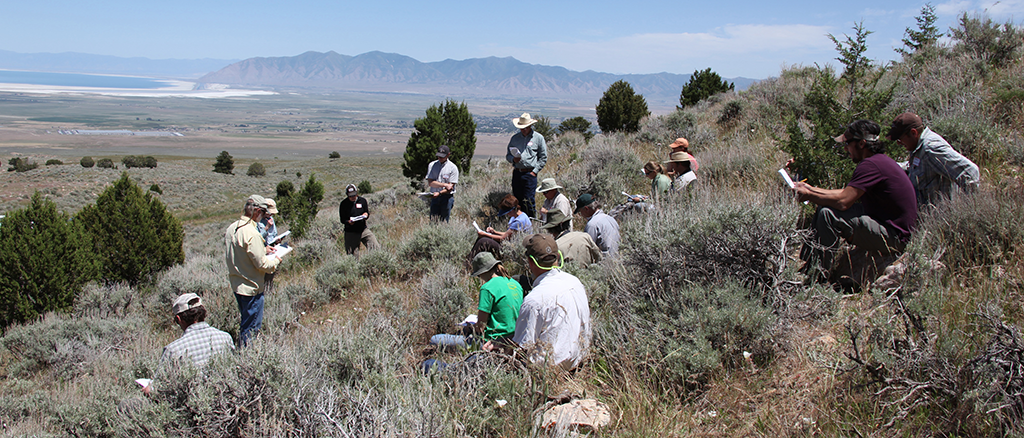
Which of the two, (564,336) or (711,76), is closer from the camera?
(564,336)

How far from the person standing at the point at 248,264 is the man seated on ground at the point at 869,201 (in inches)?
181

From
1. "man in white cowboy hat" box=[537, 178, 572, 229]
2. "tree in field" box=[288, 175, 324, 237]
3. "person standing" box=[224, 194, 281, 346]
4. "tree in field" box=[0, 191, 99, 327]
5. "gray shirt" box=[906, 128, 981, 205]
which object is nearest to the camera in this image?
"gray shirt" box=[906, 128, 981, 205]

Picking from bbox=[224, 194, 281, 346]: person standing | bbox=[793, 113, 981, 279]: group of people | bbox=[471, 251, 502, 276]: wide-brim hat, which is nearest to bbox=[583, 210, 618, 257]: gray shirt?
bbox=[471, 251, 502, 276]: wide-brim hat

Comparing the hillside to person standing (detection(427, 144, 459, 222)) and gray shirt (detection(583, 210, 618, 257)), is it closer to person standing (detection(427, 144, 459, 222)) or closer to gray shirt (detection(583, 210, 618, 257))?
gray shirt (detection(583, 210, 618, 257))

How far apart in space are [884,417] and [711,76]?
2573 centimetres

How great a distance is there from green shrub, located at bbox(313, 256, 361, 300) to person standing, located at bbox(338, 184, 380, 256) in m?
0.88

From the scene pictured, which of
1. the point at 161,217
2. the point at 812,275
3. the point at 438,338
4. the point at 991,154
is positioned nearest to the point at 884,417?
the point at 812,275

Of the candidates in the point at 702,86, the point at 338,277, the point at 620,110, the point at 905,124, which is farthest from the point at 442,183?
the point at 702,86

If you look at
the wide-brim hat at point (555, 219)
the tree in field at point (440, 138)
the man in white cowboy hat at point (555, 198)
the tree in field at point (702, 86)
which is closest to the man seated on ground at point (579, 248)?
the wide-brim hat at point (555, 219)

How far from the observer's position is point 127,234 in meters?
9.02

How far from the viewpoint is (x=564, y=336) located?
3154 mm

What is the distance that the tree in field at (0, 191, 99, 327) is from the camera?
695 cm

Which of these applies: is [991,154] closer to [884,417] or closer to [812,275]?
[812,275]

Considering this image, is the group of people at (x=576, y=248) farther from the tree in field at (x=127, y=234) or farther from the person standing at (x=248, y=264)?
the tree in field at (x=127, y=234)
